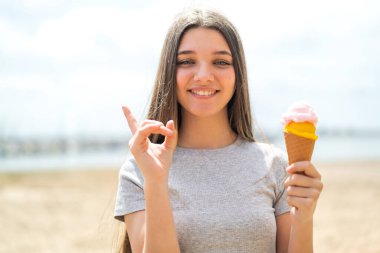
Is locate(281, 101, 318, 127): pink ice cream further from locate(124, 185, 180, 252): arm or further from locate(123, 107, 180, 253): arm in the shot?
locate(124, 185, 180, 252): arm

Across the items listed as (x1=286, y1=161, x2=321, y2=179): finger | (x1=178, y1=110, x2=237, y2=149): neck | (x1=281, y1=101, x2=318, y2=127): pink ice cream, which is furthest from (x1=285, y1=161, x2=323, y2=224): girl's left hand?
(x1=178, y1=110, x2=237, y2=149): neck

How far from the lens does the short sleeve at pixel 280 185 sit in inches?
129

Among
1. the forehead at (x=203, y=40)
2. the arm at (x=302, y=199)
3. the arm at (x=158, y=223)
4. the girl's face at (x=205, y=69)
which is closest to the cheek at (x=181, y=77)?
the girl's face at (x=205, y=69)

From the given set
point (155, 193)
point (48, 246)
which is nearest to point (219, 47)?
point (155, 193)

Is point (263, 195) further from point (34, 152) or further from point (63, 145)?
point (63, 145)

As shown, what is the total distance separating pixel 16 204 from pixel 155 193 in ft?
42.2

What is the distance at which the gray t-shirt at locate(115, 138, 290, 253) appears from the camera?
3.05 meters

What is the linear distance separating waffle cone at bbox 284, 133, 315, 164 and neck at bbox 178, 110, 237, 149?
0.65m

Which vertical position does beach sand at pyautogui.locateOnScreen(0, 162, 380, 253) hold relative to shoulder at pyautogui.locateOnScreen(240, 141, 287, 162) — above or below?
below

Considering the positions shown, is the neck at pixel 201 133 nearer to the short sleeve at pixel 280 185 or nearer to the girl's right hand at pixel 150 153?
the short sleeve at pixel 280 185

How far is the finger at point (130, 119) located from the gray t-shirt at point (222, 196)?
311 millimetres

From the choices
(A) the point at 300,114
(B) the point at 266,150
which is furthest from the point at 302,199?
(B) the point at 266,150

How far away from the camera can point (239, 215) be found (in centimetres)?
309

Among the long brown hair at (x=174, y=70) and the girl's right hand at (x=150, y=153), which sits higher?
the long brown hair at (x=174, y=70)
